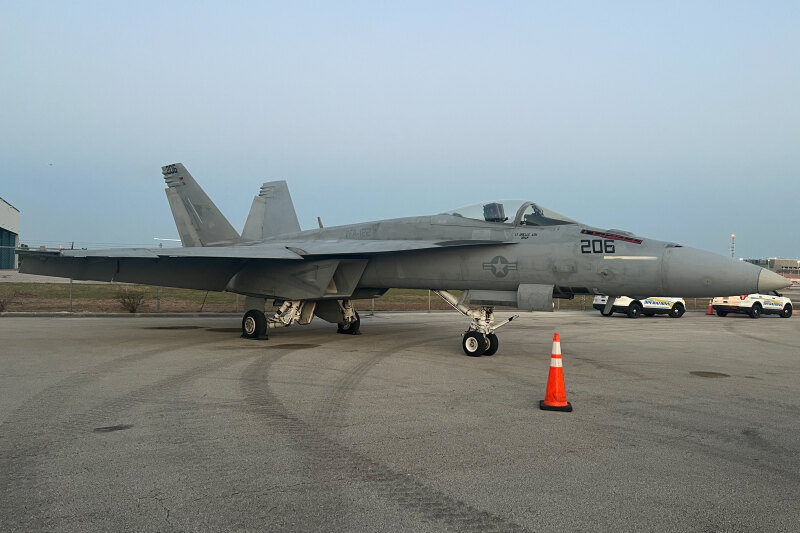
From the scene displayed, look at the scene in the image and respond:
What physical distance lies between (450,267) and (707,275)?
4356 mm

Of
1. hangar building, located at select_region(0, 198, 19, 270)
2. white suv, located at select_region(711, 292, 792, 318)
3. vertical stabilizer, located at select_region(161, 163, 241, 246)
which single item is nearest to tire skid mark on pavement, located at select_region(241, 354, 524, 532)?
vertical stabilizer, located at select_region(161, 163, 241, 246)

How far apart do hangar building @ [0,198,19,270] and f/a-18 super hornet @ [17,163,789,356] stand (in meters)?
51.2

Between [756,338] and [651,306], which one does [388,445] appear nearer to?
[756,338]

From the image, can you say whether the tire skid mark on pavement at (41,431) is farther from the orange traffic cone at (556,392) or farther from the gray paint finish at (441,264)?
the orange traffic cone at (556,392)

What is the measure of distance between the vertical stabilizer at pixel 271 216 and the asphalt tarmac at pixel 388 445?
28.8 feet

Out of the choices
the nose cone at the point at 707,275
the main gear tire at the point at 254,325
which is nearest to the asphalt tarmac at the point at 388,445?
the nose cone at the point at 707,275

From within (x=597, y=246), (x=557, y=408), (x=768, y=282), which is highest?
(x=597, y=246)

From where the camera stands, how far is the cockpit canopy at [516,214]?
1048 cm

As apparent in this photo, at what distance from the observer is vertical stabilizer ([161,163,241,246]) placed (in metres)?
16.5

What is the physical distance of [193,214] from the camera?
16.7 meters

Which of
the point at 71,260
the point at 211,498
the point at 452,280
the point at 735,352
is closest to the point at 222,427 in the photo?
the point at 211,498

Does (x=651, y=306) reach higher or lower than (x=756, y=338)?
higher

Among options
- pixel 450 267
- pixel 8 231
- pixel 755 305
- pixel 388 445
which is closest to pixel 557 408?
pixel 388 445

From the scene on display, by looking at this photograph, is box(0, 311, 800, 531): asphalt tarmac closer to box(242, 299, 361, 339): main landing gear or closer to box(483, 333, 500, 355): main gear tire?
box(483, 333, 500, 355): main gear tire
